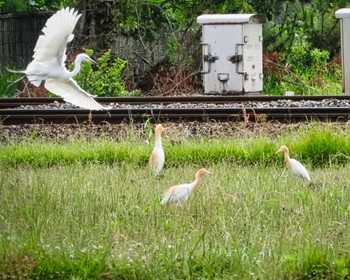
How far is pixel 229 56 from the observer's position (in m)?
17.3

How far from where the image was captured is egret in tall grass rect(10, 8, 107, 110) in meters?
12.1

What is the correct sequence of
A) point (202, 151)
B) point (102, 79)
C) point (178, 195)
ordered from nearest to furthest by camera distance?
point (178, 195), point (202, 151), point (102, 79)

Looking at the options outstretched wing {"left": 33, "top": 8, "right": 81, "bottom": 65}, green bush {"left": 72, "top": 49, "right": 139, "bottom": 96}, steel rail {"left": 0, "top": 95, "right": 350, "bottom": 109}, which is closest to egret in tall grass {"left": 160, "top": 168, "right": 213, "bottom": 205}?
outstretched wing {"left": 33, "top": 8, "right": 81, "bottom": 65}

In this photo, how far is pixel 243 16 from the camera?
1744cm

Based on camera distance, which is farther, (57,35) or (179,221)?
(57,35)

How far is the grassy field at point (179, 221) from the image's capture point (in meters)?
6.72

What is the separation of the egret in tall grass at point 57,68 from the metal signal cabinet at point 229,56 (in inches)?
189

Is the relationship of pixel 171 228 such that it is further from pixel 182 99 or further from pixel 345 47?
pixel 345 47

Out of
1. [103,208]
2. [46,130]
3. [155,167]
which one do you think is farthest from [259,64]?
[103,208]

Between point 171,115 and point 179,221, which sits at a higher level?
point 171,115

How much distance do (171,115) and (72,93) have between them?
1.34 metres

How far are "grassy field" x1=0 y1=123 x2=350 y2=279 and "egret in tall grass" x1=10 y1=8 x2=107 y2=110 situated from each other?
4.69 feet

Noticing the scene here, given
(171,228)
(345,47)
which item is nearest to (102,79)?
(345,47)

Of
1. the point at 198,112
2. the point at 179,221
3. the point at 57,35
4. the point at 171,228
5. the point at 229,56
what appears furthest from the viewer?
the point at 229,56
